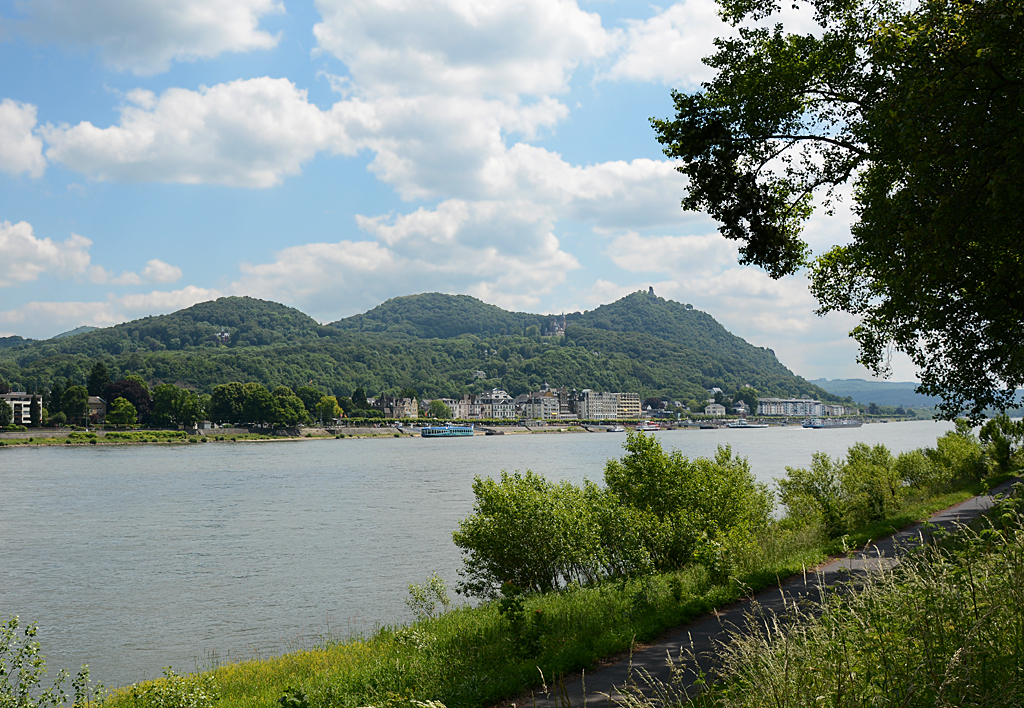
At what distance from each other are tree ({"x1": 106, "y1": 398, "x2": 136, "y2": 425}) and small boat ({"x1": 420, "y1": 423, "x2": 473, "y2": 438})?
53466 mm

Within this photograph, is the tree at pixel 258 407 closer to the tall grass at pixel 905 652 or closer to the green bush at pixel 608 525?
the green bush at pixel 608 525

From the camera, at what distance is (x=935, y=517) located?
2008cm

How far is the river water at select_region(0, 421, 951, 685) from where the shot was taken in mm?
18688

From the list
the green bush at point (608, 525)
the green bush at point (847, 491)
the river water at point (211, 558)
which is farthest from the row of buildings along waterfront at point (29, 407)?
the green bush at point (608, 525)

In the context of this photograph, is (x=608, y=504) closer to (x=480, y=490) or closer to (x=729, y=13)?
(x=480, y=490)

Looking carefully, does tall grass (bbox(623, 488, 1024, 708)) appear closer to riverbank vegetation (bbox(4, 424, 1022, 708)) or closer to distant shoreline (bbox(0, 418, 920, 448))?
riverbank vegetation (bbox(4, 424, 1022, 708))

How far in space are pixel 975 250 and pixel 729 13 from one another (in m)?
6.91

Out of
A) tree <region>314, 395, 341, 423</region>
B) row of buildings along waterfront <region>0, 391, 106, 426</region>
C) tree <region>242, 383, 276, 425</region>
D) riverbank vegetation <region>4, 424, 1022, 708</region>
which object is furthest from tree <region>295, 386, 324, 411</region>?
riverbank vegetation <region>4, 424, 1022, 708</region>

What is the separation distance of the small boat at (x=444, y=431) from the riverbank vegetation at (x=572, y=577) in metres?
132

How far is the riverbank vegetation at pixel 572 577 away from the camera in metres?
9.66

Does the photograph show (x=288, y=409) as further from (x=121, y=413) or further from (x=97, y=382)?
(x=97, y=382)

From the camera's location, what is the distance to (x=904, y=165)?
992 cm

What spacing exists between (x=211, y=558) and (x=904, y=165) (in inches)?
1070

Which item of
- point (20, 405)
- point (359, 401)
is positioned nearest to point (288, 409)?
point (359, 401)
